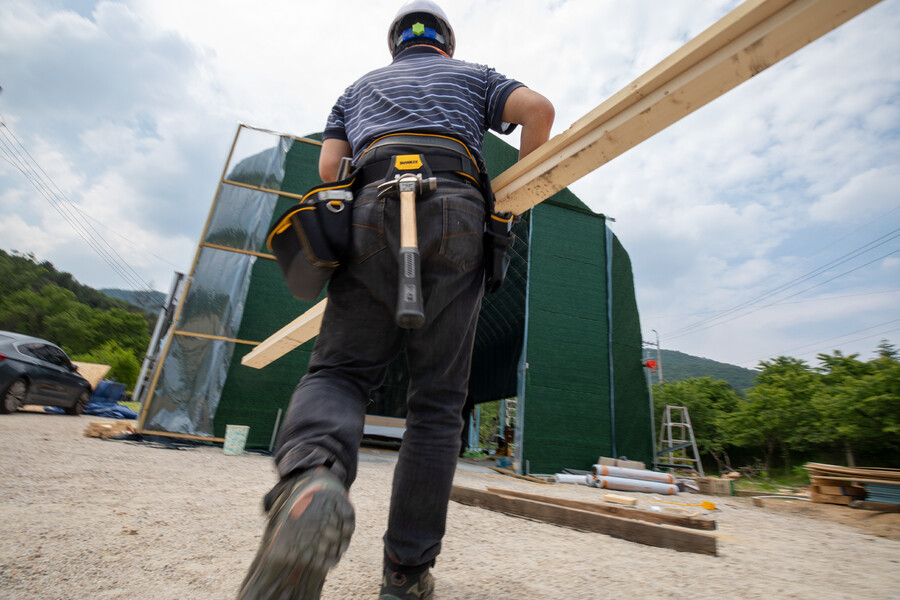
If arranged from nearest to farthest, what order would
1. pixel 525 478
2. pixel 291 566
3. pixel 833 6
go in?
1. pixel 291 566
2. pixel 833 6
3. pixel 525 478

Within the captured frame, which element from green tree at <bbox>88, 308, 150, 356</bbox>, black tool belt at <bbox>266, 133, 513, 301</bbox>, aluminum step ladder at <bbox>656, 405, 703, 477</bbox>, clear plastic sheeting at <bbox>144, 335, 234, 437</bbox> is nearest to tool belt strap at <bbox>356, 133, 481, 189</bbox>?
black tool belt at <bbox>266, 133, 513, 301</bbox>

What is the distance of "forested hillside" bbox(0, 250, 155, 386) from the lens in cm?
3962

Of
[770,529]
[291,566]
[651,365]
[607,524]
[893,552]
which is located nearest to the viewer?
[291,566]

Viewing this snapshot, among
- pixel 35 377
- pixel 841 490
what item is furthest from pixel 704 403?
pixel 35 377

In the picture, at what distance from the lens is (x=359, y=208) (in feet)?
3.28

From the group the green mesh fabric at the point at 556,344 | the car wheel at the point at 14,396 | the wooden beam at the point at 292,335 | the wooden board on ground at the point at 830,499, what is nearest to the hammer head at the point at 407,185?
the wooden beam at the point at 292,335

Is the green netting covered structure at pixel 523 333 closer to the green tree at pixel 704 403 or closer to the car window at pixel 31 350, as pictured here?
the car window at pixel 31 350

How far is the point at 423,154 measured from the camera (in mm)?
1037

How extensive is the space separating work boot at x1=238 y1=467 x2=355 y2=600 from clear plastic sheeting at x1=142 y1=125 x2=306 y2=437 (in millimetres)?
5829

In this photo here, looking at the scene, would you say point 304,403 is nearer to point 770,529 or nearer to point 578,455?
point 770,529

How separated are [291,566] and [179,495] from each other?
2.11m

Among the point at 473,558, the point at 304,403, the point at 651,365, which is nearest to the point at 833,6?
the point at 304,403

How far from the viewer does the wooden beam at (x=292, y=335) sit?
161 cm

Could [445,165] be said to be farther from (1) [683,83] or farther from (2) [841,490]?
(2) [841,490]
